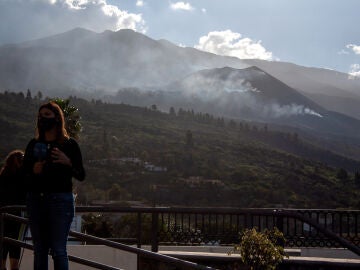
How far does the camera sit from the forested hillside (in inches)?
1873

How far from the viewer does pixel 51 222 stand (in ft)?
12.7

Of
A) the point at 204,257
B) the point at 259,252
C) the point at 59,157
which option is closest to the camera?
the point at 59,157

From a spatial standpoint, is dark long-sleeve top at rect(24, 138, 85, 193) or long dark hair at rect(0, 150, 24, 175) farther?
long dark hair at rect(0, 150, 24, 175)

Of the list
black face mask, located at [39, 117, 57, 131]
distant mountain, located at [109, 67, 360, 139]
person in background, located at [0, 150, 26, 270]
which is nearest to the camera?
black face mask, located at [39, 117, 57, 131]

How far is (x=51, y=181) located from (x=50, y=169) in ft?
0.29

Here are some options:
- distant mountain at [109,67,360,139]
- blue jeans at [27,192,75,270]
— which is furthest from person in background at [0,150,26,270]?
distant mountain at [109,67,360,139]

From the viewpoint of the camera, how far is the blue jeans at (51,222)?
3.85 meters

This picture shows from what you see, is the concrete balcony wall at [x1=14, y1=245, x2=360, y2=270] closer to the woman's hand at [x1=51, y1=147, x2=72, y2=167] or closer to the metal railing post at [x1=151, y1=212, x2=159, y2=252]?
the metal railing post at [x1=151, y1=212, x2=159, y2=252]

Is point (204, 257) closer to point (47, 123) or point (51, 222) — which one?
point (51, 222)

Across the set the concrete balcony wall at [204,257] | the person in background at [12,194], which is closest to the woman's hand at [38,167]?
the person in background at [12,194]

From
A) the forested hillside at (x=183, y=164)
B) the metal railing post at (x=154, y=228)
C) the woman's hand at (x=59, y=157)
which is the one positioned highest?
the woman's hand at (x=59, y=157)

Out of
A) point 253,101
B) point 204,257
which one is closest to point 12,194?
point 204,257

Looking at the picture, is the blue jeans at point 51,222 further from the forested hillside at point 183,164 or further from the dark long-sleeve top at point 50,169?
the forested hillside at point 183,164

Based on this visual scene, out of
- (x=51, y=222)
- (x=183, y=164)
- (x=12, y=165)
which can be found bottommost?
(x=183, y=164)
